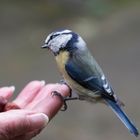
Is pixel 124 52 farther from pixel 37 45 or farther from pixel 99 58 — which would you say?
pixel 37 45

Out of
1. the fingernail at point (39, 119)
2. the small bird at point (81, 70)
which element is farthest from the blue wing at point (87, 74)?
the fingernail at point (39, 119)

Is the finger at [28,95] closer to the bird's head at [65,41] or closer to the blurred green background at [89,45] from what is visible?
the bird's head at [65,41]

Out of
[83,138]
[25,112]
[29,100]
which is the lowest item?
[83,138]

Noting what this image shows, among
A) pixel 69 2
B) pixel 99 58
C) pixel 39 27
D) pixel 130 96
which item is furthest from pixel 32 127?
pixel 69 2

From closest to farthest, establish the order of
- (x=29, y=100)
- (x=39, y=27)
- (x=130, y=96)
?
(x=29, y=100) < (x=130, y=96) < (x=39, y=27)

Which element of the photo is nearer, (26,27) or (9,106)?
(9,106)

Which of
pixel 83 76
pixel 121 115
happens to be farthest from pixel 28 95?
pixel 121 115

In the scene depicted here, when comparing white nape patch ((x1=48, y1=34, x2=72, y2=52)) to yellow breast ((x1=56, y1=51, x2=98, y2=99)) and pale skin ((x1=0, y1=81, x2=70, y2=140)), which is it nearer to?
yellow breast ((x1=56, y1=51, x2=98, y2=99))
